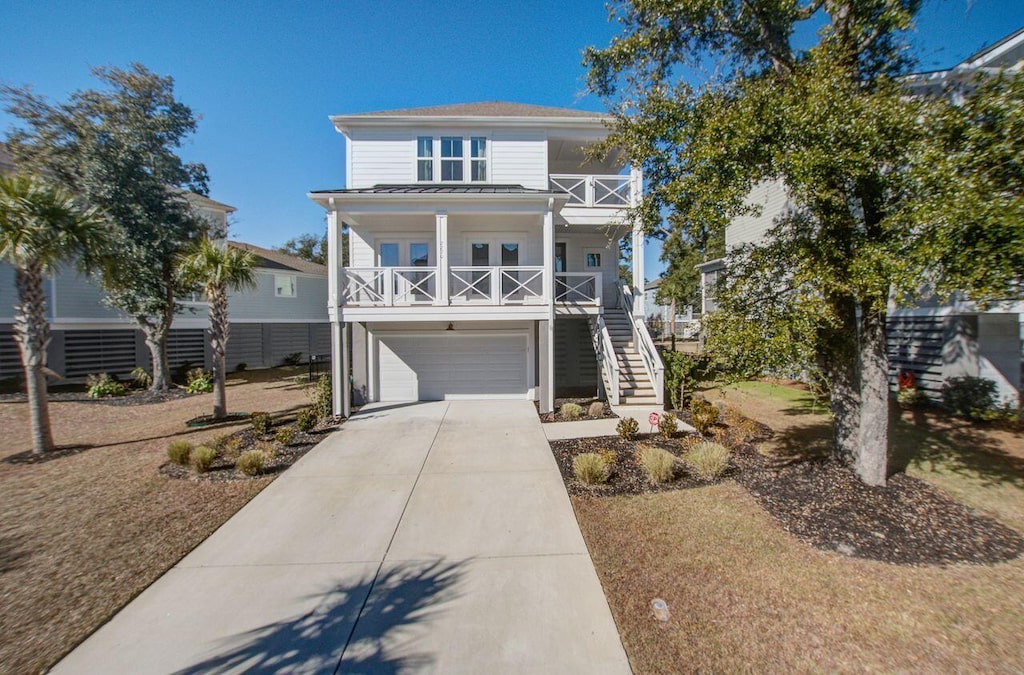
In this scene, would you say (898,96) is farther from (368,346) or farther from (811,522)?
(368,346)

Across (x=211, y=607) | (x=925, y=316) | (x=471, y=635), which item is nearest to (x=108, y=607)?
(x=211, y=607)

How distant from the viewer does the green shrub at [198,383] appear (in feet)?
49.6

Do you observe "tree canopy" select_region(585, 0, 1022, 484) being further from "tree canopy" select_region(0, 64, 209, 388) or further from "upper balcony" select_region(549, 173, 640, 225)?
"tree canopy" select_region(0, 64, 209, 388)

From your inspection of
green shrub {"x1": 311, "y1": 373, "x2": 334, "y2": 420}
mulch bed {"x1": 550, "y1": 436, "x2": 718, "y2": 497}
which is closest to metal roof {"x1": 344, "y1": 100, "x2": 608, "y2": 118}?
green shrub {"x1": 311, "y1": 373, "x2": 334, "y2": 420}

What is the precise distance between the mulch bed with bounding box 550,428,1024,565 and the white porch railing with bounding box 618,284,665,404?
4.29 metres

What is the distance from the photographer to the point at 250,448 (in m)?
8.34

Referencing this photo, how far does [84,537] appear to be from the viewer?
5082 millimetres

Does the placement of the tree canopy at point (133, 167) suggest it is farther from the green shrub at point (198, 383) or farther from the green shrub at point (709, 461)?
the green shrub at point (709, 461)

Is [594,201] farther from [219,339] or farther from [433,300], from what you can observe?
[219,339]

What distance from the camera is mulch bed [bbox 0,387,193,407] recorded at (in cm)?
1323

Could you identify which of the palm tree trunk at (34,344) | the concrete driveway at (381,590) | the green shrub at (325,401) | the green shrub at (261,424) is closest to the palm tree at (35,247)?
the palm tree trunk at (34,344)

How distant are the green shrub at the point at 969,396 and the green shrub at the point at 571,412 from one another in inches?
352

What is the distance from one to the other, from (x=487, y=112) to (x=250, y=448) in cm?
1236

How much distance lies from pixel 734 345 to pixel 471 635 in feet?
14.7
